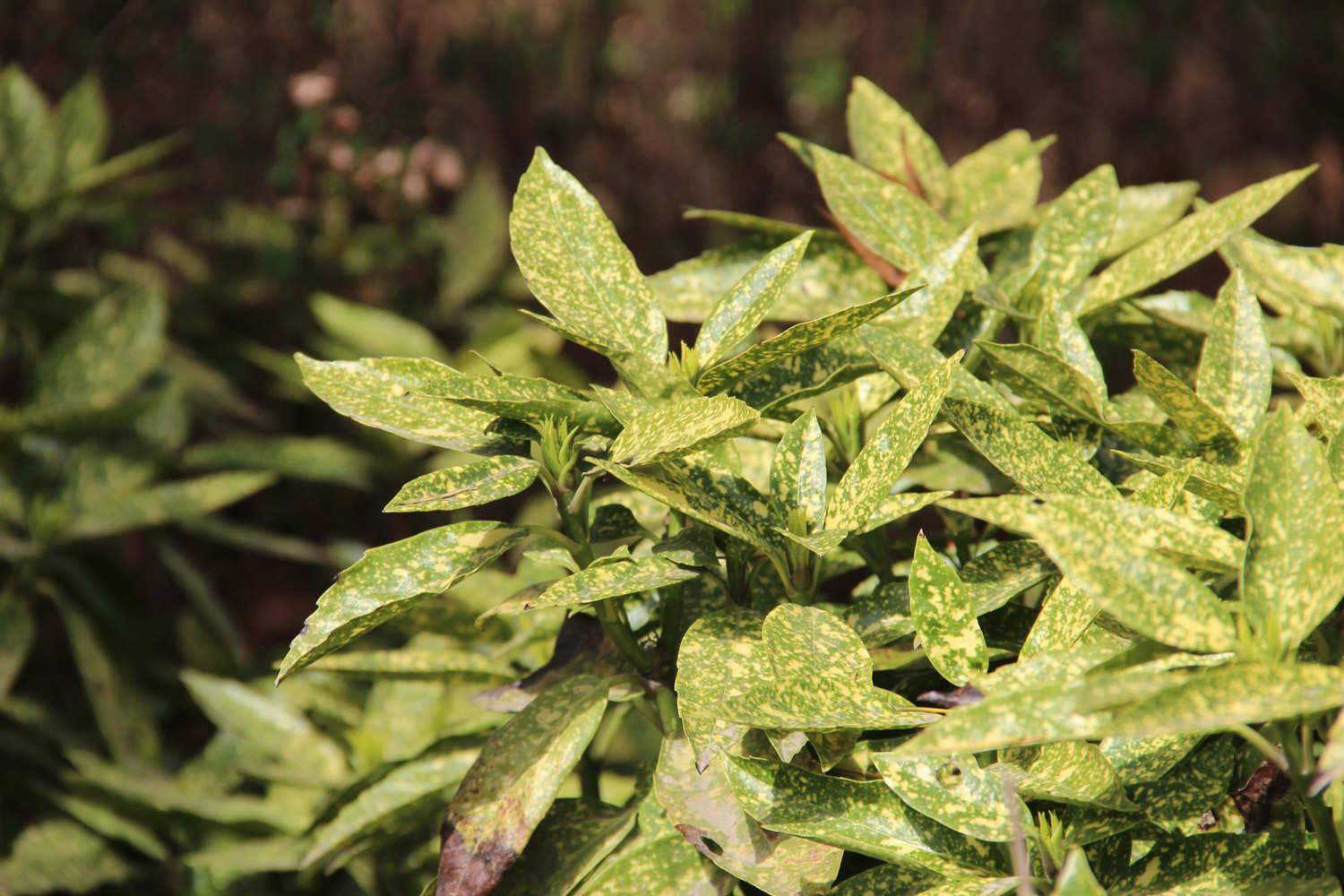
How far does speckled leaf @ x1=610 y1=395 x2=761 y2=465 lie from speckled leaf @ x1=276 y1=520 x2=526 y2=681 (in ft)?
0.28

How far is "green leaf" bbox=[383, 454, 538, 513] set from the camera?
63 centimetres

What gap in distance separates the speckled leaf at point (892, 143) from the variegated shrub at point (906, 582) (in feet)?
0.50

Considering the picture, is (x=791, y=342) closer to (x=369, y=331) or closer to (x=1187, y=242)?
(x=1187, y=242)

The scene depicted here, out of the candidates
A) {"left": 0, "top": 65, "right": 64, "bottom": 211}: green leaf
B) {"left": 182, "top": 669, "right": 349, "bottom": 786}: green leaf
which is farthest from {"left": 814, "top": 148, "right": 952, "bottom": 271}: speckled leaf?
{"left": 0, "top": 65, "right": 64, "bottom": 211}: green leaf

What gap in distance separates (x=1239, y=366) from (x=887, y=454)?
230 millimetres

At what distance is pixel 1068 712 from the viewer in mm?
464

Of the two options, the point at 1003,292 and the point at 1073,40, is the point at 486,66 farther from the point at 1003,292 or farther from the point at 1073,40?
the point at 1003,292

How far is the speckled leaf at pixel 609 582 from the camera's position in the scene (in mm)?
595

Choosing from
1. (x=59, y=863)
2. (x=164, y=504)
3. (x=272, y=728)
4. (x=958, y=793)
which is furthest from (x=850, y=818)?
(x=164, y=504)

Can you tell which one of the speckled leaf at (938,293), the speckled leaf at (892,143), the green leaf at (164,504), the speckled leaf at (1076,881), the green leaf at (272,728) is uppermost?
the speckled leaf at (892,143)

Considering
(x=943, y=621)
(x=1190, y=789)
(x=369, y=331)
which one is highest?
(x=943, y=621)

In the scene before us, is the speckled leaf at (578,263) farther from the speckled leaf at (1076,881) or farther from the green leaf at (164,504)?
the green leaf at (164,504)

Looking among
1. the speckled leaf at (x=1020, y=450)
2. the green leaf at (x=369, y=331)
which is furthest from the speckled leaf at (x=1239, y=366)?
the green leaf at (x=369, y=331)

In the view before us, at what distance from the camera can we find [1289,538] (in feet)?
1.69
